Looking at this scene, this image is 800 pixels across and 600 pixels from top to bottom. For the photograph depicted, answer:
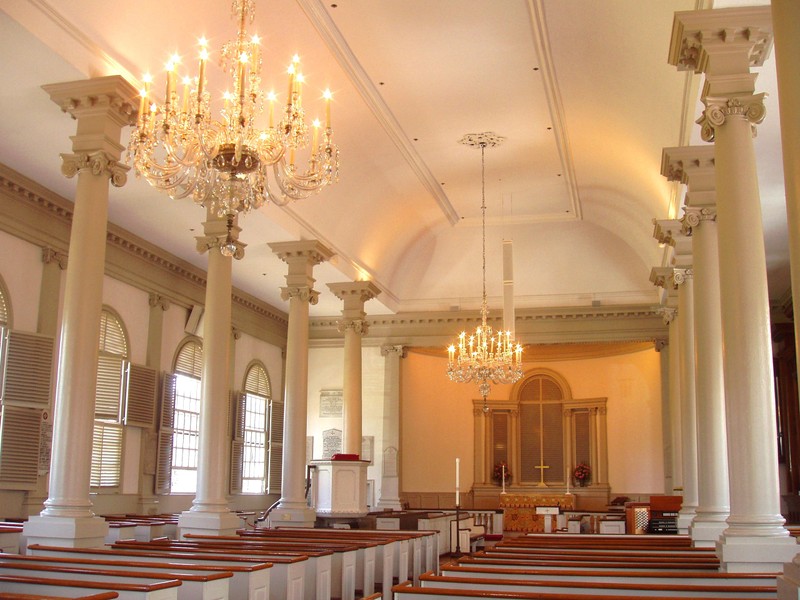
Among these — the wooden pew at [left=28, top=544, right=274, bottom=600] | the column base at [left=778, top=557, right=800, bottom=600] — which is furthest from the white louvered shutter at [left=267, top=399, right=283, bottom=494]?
the column base at [left=778, top=557, right=800, bottom=600]

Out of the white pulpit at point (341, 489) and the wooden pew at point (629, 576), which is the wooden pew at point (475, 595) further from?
the white pulpit at point (341, 489)

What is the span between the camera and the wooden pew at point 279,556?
24.1 feet

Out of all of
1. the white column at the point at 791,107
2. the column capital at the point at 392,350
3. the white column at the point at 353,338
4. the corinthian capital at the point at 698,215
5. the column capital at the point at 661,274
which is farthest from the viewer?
the column capital at the point at 392,350

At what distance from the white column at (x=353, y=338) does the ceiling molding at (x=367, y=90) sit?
2.49 m

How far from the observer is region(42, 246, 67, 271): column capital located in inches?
511

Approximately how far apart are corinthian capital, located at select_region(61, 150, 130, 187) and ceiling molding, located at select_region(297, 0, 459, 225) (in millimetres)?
2820

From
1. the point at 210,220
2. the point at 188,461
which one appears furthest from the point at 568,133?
the point at 188,461

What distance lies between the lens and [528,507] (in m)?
19.4

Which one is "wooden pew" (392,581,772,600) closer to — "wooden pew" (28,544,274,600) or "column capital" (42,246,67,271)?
"wooden pew" (28,544,274,600)

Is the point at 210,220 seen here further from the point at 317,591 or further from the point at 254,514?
the point at 254,514

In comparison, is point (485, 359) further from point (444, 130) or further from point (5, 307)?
point (5, 307)

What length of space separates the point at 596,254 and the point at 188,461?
9.96m

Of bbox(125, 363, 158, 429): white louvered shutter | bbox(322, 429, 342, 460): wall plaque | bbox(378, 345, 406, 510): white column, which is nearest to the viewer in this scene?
bbox(125, 363, 158, 429): white louvered shutter

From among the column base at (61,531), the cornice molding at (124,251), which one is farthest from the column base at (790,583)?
the cornice molding at (124,251)
